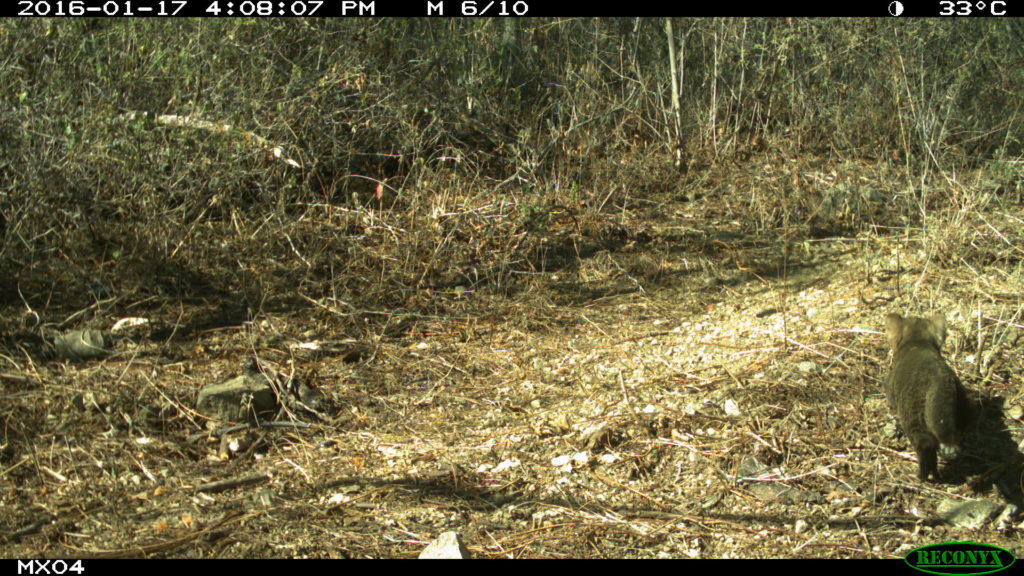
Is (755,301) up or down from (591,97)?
down

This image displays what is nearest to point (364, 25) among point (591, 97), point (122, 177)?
point (591, 97)

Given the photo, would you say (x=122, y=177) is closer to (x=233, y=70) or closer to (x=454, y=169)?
(x=233, y=70)

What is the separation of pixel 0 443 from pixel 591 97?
16.3 ft

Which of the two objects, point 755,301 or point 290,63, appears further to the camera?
point 290,63

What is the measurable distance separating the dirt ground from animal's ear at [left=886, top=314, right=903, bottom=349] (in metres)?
0.33

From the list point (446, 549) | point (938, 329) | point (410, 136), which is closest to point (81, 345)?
point (446, 549)

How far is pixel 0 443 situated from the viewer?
11.7ft

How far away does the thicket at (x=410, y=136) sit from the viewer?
4.93 metres

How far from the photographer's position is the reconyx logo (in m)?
2.98

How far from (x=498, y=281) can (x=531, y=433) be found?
168 cm

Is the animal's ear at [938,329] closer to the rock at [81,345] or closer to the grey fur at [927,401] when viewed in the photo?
the grey fur at [927,401]

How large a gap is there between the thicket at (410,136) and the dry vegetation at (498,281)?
1.3 inches

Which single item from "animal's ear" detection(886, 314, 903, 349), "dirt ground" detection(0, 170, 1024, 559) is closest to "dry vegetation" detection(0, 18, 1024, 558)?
"dirt ground" detection(0, 170, 1024, 559)

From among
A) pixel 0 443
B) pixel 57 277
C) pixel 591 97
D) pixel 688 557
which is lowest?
pixel 688 557
